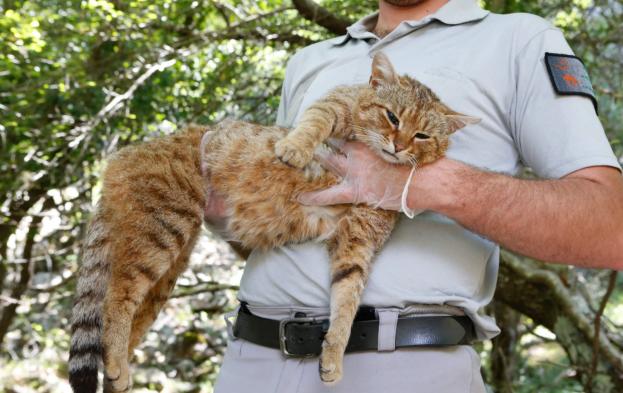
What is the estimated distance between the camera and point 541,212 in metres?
2.09

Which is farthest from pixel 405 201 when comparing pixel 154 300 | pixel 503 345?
pixel 503 345

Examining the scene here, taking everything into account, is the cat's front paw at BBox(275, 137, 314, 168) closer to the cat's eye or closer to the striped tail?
the cat's eye

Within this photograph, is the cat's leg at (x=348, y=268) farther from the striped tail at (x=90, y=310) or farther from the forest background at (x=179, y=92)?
the forest background at (x=179, y=92)

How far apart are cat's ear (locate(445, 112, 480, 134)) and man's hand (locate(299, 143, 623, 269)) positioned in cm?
19

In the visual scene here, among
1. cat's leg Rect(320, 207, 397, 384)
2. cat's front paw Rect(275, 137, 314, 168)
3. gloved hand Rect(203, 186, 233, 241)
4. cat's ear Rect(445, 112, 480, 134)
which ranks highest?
cat's ear Rect(445, 112, 480, 134)

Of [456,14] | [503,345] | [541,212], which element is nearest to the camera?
[541,212]

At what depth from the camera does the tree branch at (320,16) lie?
214 inches

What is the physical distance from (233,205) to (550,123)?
4.29ft

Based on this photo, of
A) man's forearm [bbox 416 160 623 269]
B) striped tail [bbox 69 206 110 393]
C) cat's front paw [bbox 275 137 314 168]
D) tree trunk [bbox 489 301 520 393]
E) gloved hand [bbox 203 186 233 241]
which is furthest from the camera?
tree trunk [bbox 489 301 520 393]

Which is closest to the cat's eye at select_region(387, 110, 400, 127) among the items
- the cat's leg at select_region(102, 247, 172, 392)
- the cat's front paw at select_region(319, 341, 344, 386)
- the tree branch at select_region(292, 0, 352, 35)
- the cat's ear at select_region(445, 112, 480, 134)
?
the cat's ear at select_region(445, 112, 480, 134)

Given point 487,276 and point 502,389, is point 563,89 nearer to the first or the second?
point 487,276

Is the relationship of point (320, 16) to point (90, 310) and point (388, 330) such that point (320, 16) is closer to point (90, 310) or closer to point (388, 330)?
point (90, 310)

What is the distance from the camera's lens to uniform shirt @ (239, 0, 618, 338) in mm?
2197

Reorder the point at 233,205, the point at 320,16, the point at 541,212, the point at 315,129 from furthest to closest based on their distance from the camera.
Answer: the point at 320,16, the point at 233,205, the point at 315,129, the point at 541,212
